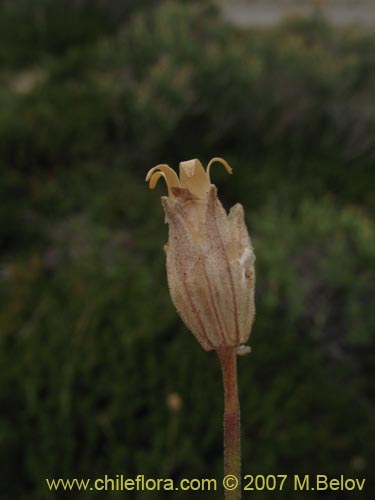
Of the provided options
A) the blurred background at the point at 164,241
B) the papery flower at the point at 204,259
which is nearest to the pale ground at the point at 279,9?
the blurred background at the point at 164,241

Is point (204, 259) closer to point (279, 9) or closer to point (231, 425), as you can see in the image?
point (231, 425)

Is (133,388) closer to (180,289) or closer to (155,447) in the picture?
(155,447)

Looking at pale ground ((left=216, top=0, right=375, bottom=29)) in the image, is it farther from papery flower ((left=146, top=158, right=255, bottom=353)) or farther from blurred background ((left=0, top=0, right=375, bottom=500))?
papery flower ((left=146, top=158, right=255, bottom=353))

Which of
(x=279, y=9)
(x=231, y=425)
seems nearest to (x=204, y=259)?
(x=231, y=425)

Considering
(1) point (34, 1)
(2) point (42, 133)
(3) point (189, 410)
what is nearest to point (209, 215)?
(3) point (189, 410)

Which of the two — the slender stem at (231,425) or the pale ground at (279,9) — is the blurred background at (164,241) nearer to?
the slender stem at (231,425)

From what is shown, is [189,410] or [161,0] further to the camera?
[161,0]
